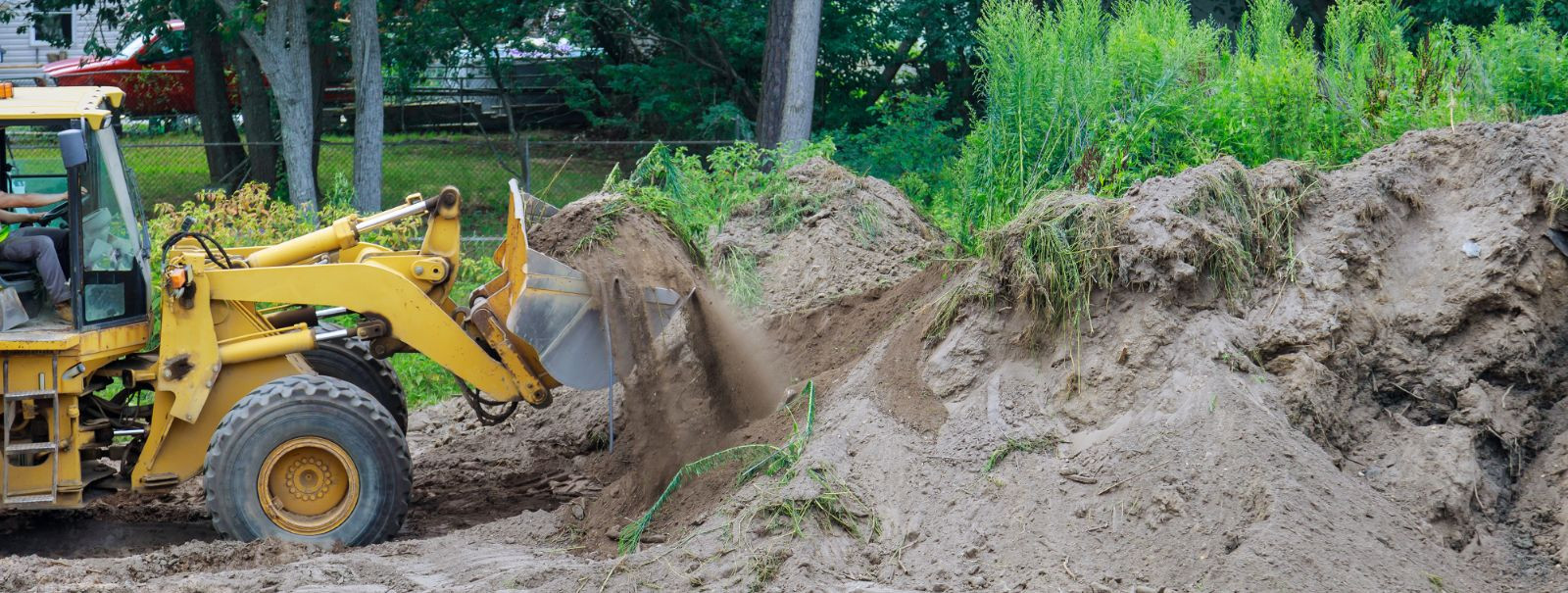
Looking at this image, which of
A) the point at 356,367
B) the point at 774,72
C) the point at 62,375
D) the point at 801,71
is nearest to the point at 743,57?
the point at 774,72

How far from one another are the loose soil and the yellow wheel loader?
349mm

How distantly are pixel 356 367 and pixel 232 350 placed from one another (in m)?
1.24

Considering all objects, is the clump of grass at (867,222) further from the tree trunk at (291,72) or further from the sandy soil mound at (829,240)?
the tree trunk at (291,72)

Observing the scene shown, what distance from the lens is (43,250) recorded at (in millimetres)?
6562

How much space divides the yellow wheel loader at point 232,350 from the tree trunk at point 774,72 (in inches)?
302

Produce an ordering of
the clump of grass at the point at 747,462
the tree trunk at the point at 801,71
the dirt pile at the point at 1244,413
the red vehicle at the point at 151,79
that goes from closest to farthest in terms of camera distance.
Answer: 1. the dirt pile at the point at 1244,413
2. the clump of grass at the point at 747,462
3. the tree trunk at the point at 801,71
4. the red vehicle at the point at 151,79

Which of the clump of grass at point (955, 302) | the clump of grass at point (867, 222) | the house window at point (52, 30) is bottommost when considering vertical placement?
the clump of grass at point (955, 302)

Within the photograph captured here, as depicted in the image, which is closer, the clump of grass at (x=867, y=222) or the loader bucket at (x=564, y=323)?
the loader bucket at (x=564, y=323)

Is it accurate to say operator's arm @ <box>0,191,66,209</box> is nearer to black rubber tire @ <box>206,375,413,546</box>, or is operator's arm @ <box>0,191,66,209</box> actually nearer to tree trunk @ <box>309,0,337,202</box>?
black rubber tire @ <box>206,375,413,546</box>

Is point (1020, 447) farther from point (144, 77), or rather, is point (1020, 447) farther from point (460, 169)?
point (144, 77)

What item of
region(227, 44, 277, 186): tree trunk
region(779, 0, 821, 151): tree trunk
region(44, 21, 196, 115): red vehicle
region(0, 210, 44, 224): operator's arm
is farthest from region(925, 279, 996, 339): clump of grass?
region(44, 21, 196, 115): red vehicle

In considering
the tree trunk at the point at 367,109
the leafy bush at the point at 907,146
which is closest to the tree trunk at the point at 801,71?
the leafy bush at the point at 907,146

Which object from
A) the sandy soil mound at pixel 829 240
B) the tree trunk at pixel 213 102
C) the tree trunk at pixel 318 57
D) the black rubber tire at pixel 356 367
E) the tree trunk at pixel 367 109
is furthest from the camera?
the tree trunk at pixel 318 57

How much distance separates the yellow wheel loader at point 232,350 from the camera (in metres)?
6.54
